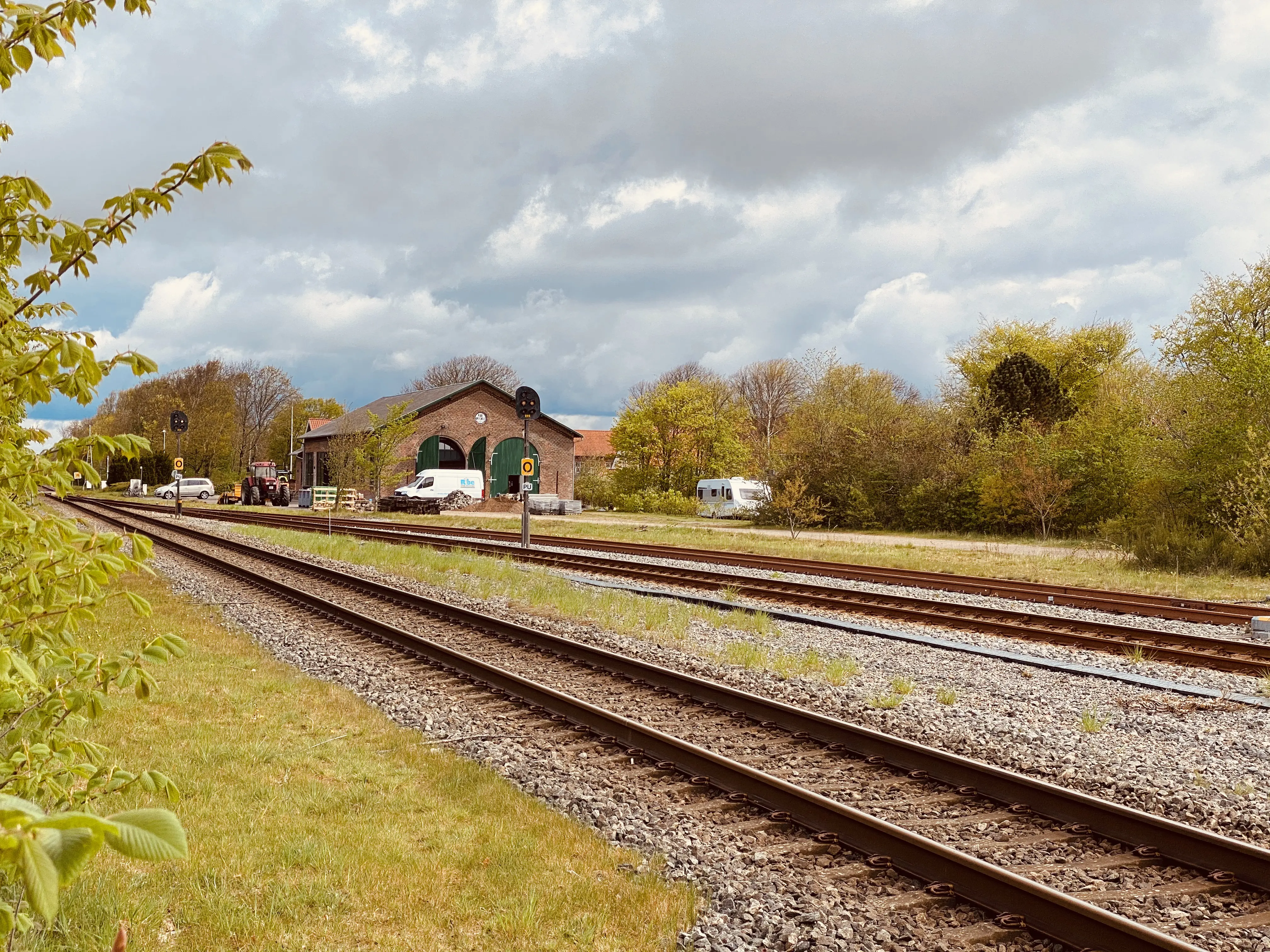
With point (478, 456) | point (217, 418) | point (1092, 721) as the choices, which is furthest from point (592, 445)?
point (1092, 721)

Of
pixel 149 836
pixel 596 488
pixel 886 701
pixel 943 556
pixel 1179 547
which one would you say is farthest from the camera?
pixel 596 488

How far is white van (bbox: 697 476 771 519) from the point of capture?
51750 millimetres

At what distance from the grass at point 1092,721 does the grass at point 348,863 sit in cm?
486

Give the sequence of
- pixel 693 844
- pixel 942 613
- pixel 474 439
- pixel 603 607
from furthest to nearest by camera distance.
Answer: pixel 474 439, pixel 942 613, pixel 603 607, pixel 693 844

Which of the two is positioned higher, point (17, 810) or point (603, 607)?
point (17, 810)

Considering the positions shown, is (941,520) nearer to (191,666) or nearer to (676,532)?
(676,532)

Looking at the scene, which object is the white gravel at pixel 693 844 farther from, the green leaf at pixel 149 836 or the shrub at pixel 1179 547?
the shrub at pixel 1179 547

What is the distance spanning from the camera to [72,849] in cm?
146

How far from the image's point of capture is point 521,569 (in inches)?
811

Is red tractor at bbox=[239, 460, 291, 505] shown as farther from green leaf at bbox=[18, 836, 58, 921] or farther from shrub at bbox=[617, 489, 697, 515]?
green leaf at bbox=[18, 836, 58, 921]

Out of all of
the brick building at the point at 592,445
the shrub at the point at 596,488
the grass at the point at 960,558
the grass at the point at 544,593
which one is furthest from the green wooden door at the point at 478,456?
the grass at the point at 544,593

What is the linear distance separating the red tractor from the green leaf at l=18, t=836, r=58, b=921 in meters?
68.8

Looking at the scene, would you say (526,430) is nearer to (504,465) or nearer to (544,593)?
(544,593)

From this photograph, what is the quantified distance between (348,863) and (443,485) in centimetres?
4969
